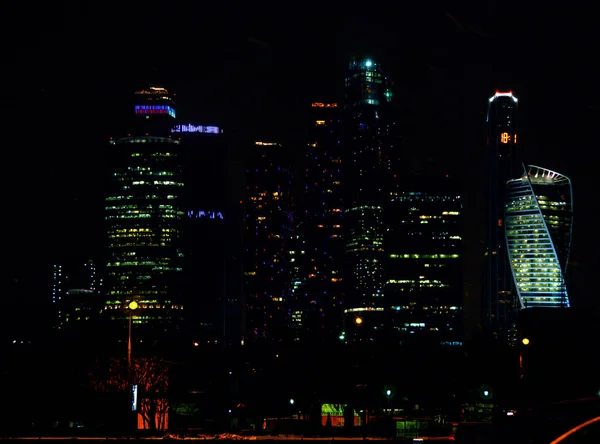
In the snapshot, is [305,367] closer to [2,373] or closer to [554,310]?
[2,373]

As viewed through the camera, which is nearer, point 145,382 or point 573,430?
point 573,430

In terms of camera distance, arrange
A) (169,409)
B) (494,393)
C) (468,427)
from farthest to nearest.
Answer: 1. (494,393)
2. (169,409)
3. (468,427)

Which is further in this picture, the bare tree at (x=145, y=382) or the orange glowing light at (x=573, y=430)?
the bare tree at (x=145, y=382)

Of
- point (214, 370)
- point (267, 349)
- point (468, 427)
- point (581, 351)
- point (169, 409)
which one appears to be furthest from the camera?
point (581, 351)

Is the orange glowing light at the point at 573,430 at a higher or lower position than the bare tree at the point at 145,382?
lower

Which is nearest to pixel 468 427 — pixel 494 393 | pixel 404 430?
Answer: pixel 404 430

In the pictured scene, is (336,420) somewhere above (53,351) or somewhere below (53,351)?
below

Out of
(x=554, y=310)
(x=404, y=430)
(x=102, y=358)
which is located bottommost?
(x=404, y=430)

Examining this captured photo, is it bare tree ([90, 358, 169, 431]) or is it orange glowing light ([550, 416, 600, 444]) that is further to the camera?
bare tree ([90, 358, 169, 431])

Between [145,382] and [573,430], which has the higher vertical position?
[145,382]

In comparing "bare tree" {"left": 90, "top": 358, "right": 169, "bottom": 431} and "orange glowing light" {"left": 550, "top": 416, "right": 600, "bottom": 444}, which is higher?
"bare tree" {"left": 90, "top": 358, "right": 169, "bottom": 431}

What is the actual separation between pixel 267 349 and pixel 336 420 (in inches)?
1344

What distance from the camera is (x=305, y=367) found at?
76.4 metres

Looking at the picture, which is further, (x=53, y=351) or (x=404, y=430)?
(x=53, y=351)
